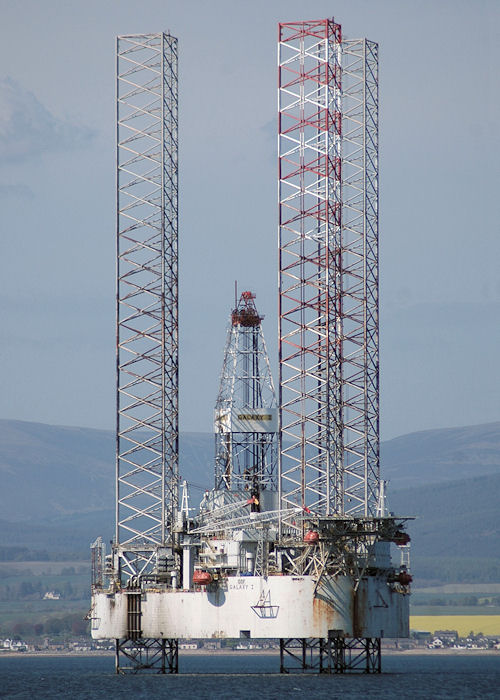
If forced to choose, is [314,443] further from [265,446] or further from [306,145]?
[306,145]

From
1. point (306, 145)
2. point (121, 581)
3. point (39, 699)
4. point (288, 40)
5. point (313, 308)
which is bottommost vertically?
point (39, 699)

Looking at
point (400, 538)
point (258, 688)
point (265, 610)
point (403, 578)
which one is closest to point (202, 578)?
point (265, 610)

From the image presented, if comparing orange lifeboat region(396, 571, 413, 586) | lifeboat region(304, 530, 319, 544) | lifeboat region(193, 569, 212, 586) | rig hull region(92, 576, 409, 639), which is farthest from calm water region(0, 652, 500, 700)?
lifeboat region(304, 530, 319, 544)

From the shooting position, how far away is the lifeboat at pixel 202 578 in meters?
85.8

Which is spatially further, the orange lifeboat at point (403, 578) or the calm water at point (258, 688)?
the orange lifeboat at point (403, 578)

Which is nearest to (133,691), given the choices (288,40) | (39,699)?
(39,699)

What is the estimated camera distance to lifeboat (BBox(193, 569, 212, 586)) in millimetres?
85812

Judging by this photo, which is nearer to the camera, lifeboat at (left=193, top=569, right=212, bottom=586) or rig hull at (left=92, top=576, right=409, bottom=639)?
rig hull at (left=92, top=576, right=409, bottom=639)

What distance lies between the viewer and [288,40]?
9044cm

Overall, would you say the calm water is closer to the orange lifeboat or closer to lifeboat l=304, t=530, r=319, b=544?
the orange lifeboat

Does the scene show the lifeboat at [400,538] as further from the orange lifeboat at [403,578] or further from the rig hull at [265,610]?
the rig hull at [265,610]

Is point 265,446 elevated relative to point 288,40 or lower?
lower

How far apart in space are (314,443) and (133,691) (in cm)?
A: 1723

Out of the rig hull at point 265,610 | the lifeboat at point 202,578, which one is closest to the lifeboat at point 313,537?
the rig hull at point 265,610
